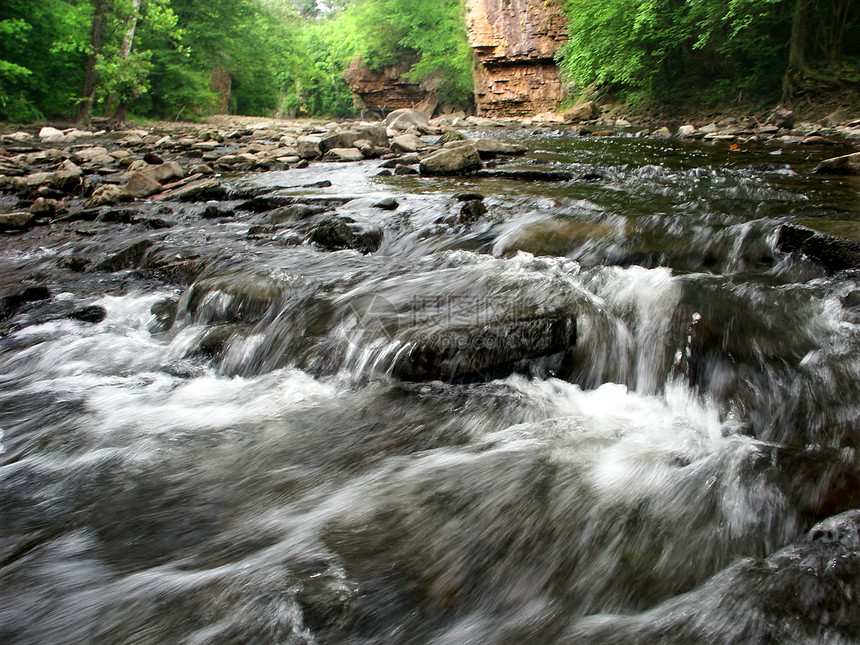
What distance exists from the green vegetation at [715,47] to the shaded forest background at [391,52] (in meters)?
0.04

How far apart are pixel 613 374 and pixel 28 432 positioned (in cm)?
262

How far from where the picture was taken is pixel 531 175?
6777 millimetres

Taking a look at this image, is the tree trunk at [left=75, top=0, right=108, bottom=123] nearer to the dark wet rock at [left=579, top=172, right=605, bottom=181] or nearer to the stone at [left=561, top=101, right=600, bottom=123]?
the stone at [left=561, top=101, right=600, bottom=123]

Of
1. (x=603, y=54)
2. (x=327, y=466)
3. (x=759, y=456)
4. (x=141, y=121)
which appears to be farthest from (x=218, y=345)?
(x=141, y=121)

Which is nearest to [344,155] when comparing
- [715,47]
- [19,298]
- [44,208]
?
[44,208]

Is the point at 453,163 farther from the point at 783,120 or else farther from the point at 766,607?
the point at 783,120

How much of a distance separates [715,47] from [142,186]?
48.3 ft

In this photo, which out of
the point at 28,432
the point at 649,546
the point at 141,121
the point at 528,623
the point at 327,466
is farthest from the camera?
the point at 141,121

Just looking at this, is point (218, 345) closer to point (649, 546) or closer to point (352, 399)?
point (352, 399)

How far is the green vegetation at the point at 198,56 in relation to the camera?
19875mm

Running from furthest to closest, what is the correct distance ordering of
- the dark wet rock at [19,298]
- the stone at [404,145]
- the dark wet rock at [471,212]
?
the stone at [404,145]
the dark wet rock at [471,212]
the dark wet rock at [19,298]

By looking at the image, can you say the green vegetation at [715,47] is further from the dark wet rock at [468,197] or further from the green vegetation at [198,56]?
the green vegetation at [198,56]

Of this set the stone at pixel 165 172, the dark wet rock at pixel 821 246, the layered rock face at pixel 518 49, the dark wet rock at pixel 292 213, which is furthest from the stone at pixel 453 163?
the layered rock face at pixel 518 49

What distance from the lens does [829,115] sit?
11398mm
